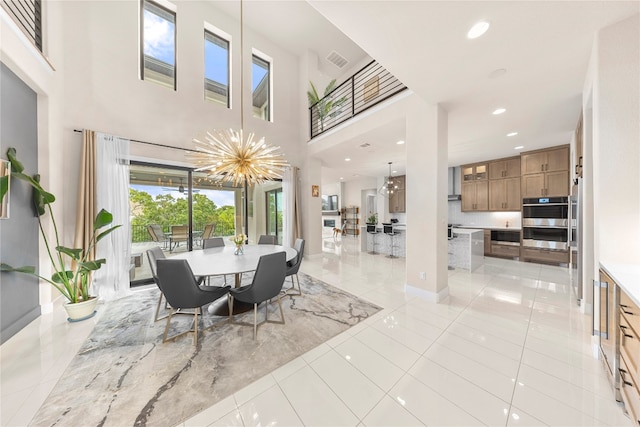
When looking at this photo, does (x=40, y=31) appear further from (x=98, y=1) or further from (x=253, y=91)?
(x=253, y=91)

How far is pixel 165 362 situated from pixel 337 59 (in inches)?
298

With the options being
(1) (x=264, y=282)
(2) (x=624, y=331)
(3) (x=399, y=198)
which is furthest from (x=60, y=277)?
(3) (x=399, y=198)

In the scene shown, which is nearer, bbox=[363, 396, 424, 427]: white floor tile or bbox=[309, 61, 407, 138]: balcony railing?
bbox=[363, 396, 424, 427]: white floor tile

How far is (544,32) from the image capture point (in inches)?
72.4

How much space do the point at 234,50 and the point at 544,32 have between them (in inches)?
216

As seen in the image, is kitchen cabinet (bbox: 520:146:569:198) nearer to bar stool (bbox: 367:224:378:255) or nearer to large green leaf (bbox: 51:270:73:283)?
bar stool (bbox: 367:224:378:255)

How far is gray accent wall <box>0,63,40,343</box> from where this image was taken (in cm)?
223

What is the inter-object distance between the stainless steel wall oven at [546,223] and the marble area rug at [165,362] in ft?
16.7

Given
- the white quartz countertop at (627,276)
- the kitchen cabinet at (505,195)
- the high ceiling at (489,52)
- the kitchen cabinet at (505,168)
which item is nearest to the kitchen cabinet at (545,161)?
the kitchen cabinet at (505,168)

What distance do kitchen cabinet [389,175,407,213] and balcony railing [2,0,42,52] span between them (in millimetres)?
8603

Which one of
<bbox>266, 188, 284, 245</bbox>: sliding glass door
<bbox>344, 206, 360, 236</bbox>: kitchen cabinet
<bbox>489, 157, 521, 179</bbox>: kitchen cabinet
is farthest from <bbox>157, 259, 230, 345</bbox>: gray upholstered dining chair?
<bbox>344, 206, 360, 236</bbox>: kitchen cabinet

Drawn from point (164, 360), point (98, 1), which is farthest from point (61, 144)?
point (164, 360)

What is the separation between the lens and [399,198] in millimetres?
8578

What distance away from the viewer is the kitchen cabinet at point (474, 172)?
20.4 feet
